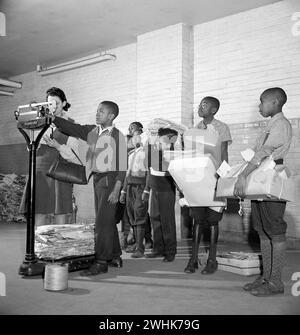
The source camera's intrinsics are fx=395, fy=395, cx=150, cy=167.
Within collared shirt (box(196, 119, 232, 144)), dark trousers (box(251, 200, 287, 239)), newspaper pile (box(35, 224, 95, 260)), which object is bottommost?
newspaper pile (box(35, 224, 95, 260))

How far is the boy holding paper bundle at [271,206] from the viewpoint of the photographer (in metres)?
2.94

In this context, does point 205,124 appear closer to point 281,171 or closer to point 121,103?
point 281,171

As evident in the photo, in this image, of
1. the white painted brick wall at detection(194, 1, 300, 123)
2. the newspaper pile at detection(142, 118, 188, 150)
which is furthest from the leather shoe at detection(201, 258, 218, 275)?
the white painted brick wall at detection(194, 1, 300, 123)

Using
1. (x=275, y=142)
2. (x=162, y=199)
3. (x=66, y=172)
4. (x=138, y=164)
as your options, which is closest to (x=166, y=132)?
(x=138, y=164)

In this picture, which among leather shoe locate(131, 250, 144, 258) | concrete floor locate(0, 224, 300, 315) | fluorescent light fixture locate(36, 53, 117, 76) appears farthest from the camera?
fluorescent light fixture locate(36, 53, 117, 76)

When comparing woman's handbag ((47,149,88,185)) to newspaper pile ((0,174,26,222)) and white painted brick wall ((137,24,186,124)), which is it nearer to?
white painted brick wall ((137,24,186,124))

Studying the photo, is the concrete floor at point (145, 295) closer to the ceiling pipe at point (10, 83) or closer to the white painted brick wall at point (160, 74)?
the white painted brick wall at point (160, 74)

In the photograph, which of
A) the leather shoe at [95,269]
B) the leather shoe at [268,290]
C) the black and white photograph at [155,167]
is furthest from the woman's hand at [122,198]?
the leather shoe at [268,290]

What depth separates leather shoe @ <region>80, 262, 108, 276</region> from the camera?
12.2 ft

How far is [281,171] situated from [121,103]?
17.9 ft

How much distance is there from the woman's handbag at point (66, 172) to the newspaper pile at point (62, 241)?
56 cm

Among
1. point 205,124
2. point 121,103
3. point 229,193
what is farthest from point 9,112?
point 229,193

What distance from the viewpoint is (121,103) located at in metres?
8.02

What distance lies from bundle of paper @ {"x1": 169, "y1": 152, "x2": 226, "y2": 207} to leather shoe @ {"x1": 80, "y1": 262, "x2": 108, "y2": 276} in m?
1.07
